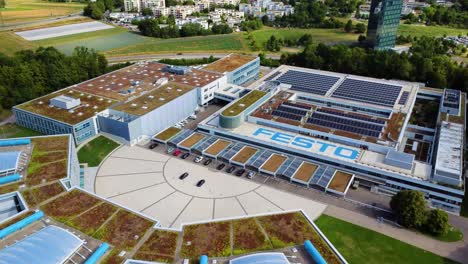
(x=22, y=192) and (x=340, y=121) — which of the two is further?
(x=340, y=121)

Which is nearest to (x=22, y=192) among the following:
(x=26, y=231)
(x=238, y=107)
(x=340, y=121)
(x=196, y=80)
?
(x=26, y=231)

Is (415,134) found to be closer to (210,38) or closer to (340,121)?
(340,121)

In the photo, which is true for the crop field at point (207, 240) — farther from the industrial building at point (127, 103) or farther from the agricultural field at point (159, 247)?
the industrial building at point (127, 103)

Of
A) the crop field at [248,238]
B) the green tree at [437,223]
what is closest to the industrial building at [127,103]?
the crop field at [248,238]

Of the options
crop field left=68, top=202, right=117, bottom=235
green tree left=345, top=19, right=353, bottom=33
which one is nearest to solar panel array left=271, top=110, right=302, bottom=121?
crop field left=68, top=202, right=117, bottom=235

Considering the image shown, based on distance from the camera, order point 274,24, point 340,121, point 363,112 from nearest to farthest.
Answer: point 340,121 < point 363,112 < point 274,24

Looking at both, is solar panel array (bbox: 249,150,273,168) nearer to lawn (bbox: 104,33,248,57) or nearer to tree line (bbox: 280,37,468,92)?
tree line (bbox: 280,37,468,92)
